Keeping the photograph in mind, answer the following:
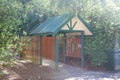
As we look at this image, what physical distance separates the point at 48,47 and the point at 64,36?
2.85 meters

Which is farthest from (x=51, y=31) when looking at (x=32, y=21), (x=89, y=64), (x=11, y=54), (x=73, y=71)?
(x=32, y=21)

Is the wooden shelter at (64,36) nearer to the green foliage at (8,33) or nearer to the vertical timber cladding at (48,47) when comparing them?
the vertical timber cladding at (48,47)

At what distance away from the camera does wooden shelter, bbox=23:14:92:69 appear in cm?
1408

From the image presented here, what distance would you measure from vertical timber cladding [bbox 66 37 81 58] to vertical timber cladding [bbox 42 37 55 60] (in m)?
2.53

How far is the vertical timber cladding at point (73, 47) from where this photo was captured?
17297 millimetres

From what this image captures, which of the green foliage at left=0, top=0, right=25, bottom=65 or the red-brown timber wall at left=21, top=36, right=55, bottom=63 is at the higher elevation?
the green foliage at left=0, top=0, right=25, bottom=65

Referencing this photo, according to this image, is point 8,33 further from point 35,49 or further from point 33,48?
point 33,48

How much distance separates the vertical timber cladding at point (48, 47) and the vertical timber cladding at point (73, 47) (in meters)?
2.53

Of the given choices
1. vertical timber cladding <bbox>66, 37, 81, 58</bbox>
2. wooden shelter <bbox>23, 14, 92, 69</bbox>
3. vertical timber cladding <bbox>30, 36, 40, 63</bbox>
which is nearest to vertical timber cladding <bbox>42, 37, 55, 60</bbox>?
wooden shelter <bbox>23, 14, 92, 69</bbox>

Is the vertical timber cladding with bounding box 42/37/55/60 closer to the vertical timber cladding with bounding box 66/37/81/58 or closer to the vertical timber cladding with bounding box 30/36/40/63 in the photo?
the vertical timber cladding with bounding box 30/36/40/63

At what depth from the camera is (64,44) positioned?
17.9 m

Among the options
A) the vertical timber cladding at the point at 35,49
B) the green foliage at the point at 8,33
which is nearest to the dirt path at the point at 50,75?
the green foliage at the point at 8,33

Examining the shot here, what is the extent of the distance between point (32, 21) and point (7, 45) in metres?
12.5

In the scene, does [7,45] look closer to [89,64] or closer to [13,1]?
[13,1]
